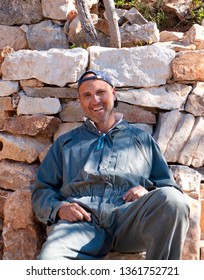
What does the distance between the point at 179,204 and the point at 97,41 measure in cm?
230

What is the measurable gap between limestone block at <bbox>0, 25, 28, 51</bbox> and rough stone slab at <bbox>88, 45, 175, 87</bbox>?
3.55 ft

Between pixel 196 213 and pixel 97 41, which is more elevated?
pixel 97 41

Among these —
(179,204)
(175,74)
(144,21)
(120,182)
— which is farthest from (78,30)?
(179,204)

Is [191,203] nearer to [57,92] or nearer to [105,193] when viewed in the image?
[105,193]

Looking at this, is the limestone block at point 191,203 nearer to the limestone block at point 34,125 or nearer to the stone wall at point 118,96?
the stone wall at point 118,96

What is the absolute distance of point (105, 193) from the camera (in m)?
3.12

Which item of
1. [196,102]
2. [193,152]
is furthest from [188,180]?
[196,102]

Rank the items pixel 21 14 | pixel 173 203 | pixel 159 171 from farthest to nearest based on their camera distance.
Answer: pixel 21 14 → pixel 159 171 → pixel 173 203

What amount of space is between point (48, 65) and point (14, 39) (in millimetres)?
868

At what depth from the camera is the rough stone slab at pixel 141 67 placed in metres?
4.10

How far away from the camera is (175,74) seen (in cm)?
408

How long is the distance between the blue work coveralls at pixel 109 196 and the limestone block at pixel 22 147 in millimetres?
772

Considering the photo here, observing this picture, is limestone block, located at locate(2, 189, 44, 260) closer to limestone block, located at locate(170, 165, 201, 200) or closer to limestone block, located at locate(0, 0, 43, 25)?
limestone block, located at locate(170, 165, 201, 200)
